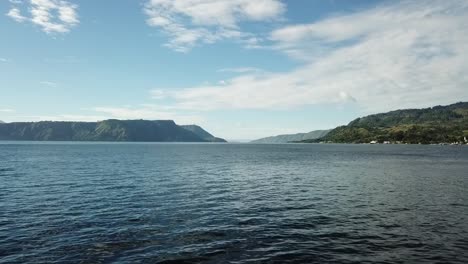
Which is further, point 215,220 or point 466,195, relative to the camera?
point 466,195

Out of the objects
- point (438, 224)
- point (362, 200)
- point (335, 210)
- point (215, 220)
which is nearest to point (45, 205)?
point (215, 220)

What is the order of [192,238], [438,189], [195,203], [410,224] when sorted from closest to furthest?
[192,238] < [410,224] < [195,203] < [438,189]

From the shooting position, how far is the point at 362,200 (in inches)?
2151

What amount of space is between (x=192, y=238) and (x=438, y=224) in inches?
1059

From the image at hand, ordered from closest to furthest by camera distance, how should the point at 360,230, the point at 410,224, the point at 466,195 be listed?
the point at 360,230 < the point at 410,224 < the point at 466,195

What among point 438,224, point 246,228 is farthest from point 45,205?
point 438,224

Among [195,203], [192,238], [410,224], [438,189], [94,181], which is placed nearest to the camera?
[192,238]

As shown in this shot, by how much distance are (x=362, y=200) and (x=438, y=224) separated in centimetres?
1510

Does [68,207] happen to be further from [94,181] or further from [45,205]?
[94,181]

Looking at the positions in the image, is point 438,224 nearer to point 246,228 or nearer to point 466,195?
point 246,228

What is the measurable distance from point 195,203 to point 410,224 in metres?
27.3

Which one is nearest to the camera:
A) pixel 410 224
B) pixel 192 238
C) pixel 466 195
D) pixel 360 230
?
pixel 192 238

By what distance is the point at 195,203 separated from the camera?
5153 cm

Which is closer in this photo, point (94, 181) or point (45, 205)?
point (45, 205)
